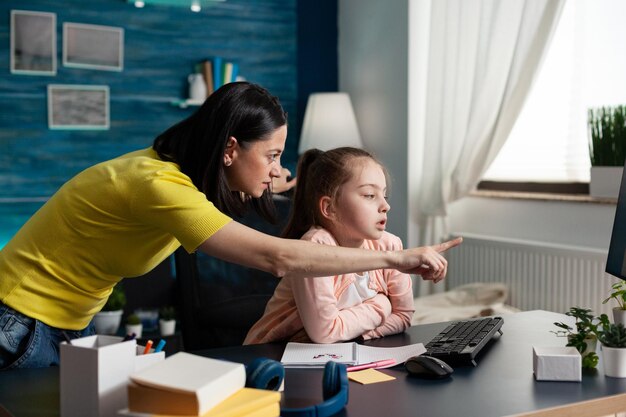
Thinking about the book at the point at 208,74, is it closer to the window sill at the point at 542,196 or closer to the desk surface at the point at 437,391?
the window sill at the point at 542,196

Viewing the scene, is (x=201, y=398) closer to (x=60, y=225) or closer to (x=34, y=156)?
(x=60, y=225)

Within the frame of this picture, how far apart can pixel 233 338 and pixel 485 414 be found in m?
1.20

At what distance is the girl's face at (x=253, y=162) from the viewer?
5.25 feet

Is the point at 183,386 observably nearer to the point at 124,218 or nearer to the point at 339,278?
the point at 124,218

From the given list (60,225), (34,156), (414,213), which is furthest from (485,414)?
(34,156)

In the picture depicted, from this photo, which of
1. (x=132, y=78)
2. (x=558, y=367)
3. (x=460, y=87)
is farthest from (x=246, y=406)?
(x=132, y=78)

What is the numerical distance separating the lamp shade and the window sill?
0.85 m

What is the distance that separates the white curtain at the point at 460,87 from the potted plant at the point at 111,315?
5.30 ft

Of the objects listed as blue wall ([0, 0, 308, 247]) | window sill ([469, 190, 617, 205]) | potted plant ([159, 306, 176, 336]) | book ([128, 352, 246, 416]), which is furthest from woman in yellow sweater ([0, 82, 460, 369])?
blue wall ([0, 0, 308, 247])

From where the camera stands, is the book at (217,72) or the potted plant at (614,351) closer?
the potted plant at (614,351)

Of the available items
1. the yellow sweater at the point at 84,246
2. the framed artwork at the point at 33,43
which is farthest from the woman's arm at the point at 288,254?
the framed artwork at the point at 33,43

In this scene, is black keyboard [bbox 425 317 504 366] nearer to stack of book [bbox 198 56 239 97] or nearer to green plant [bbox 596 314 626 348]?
green plant [bbox 596 314 626 348]

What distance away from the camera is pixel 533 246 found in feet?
11.5

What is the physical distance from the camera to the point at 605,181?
3.07 metres
